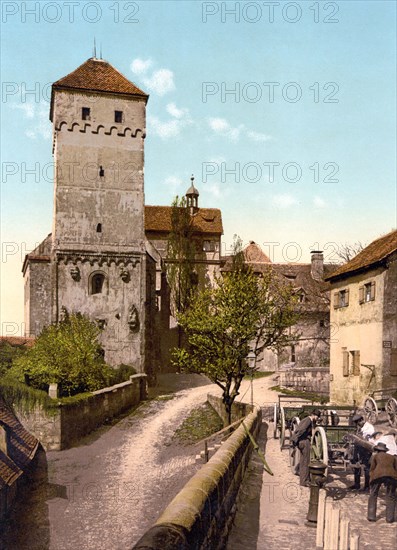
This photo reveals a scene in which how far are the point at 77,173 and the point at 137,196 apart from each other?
413cm

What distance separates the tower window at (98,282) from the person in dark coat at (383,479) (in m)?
26.8

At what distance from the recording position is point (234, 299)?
23656 millimetres

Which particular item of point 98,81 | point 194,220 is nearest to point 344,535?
point 98,81

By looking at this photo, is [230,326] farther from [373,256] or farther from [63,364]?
[63,364]

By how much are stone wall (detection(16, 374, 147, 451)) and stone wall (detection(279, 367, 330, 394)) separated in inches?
499

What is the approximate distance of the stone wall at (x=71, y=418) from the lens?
21562 mm

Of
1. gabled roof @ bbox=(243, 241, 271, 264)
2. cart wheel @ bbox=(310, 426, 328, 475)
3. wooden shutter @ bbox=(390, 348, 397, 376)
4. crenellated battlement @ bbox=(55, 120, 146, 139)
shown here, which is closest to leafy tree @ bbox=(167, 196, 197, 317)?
gabled roof @ bbox=(243, 241, 271, 264)

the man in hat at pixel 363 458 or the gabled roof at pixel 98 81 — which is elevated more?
the gabled roof at pixel 98 81

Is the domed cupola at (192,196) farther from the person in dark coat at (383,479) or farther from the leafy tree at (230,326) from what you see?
the person in dark coat at (383,479)

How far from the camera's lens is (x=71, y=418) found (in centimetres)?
2266

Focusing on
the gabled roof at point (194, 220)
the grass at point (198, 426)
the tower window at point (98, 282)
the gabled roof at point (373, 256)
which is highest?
the gabled roof at point (194, 220)

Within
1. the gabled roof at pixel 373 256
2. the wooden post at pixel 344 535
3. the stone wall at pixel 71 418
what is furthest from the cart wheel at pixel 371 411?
the stone wall at pixel 71 418

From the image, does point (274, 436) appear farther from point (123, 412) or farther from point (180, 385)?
point (180, 385)

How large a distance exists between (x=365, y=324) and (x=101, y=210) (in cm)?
1857
